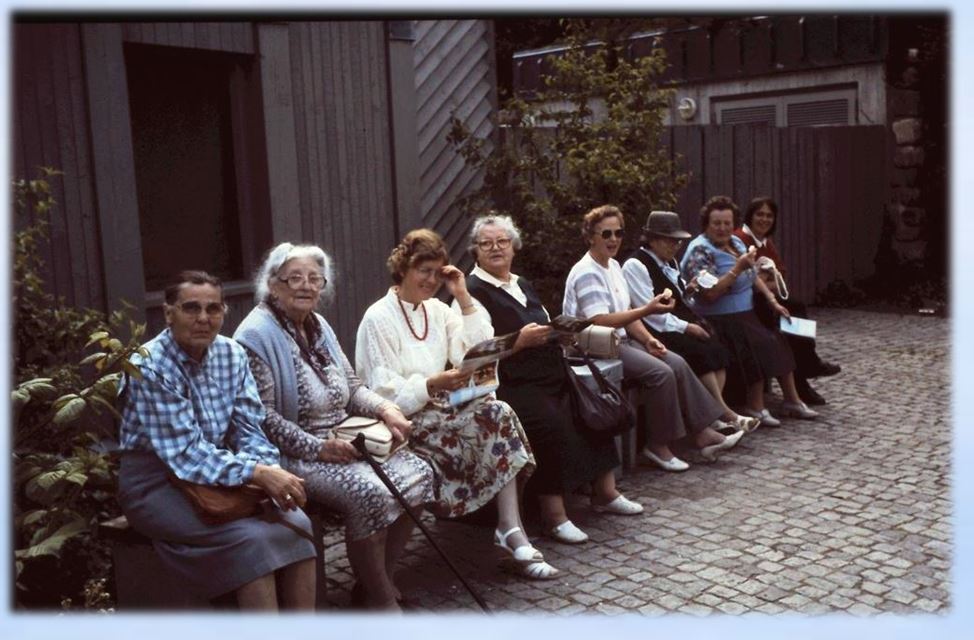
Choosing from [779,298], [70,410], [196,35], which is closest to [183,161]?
[196,35]

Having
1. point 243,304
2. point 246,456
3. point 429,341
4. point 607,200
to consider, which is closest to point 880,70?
point 607,200

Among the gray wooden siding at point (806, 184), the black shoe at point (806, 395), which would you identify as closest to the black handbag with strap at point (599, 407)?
the black shoe at point (806, 395)

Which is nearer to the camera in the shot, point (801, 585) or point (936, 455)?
point (801, 585)

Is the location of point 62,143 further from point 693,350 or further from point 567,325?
point 693,350

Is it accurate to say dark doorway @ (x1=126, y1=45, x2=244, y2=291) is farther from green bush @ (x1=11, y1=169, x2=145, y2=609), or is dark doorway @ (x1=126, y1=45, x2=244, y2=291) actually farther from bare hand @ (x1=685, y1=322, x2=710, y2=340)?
bare hand @ (x1=685, y1=322, x2=710, y2=340)

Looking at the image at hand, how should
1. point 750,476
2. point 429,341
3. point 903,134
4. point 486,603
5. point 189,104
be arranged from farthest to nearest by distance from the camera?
point 903,134, point 189,104, point 750,476, point 429,341, point 486,603

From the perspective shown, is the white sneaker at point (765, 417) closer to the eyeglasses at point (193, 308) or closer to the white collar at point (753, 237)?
the white collar at point (753, 237)

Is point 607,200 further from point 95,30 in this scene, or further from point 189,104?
point 95,30

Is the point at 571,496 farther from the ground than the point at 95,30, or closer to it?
closer to it

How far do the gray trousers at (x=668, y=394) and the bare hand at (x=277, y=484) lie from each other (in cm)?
284

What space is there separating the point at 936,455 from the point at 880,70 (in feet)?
26.6

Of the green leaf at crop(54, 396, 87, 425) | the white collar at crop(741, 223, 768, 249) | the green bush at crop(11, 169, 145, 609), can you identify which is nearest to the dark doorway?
the green bush at crop(11, 169, 145, 609)

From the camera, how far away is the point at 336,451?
3881 millimetres

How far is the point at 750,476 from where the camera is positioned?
584 cm
